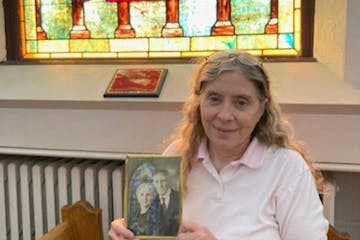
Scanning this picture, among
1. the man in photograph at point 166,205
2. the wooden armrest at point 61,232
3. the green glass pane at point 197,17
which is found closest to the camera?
the man in photograph at point 166,205

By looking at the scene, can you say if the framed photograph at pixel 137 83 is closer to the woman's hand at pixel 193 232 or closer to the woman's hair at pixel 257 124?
the woman's hair at pixel 257 124

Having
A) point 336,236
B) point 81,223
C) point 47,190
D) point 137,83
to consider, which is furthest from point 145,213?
point 47,190

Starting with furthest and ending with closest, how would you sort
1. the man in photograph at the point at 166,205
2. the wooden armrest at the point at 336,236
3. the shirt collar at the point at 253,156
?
the wooden armrest at the point at 336,236 < the shirt collar at the point at 253,156 < the man in photograph at the point at 166,205

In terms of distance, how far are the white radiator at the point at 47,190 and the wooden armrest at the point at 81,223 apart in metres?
0.19

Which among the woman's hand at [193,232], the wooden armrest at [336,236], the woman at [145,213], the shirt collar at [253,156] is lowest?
the wooden armrest at [336,236]

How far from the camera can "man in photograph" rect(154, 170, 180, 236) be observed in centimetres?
114

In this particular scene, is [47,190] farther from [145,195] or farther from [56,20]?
[145,195]

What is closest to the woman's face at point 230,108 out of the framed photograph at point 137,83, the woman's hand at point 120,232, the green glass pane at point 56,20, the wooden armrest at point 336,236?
the woman's hand at point 120,232

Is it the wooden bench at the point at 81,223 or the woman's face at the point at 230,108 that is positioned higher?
the woman's face at the point at 230,108

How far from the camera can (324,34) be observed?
6.61 ft

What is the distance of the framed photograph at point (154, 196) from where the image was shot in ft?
3.76

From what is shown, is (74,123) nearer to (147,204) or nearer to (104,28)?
(104,28)

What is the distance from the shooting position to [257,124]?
1.35m

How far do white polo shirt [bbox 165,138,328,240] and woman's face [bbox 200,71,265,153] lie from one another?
74 mm
